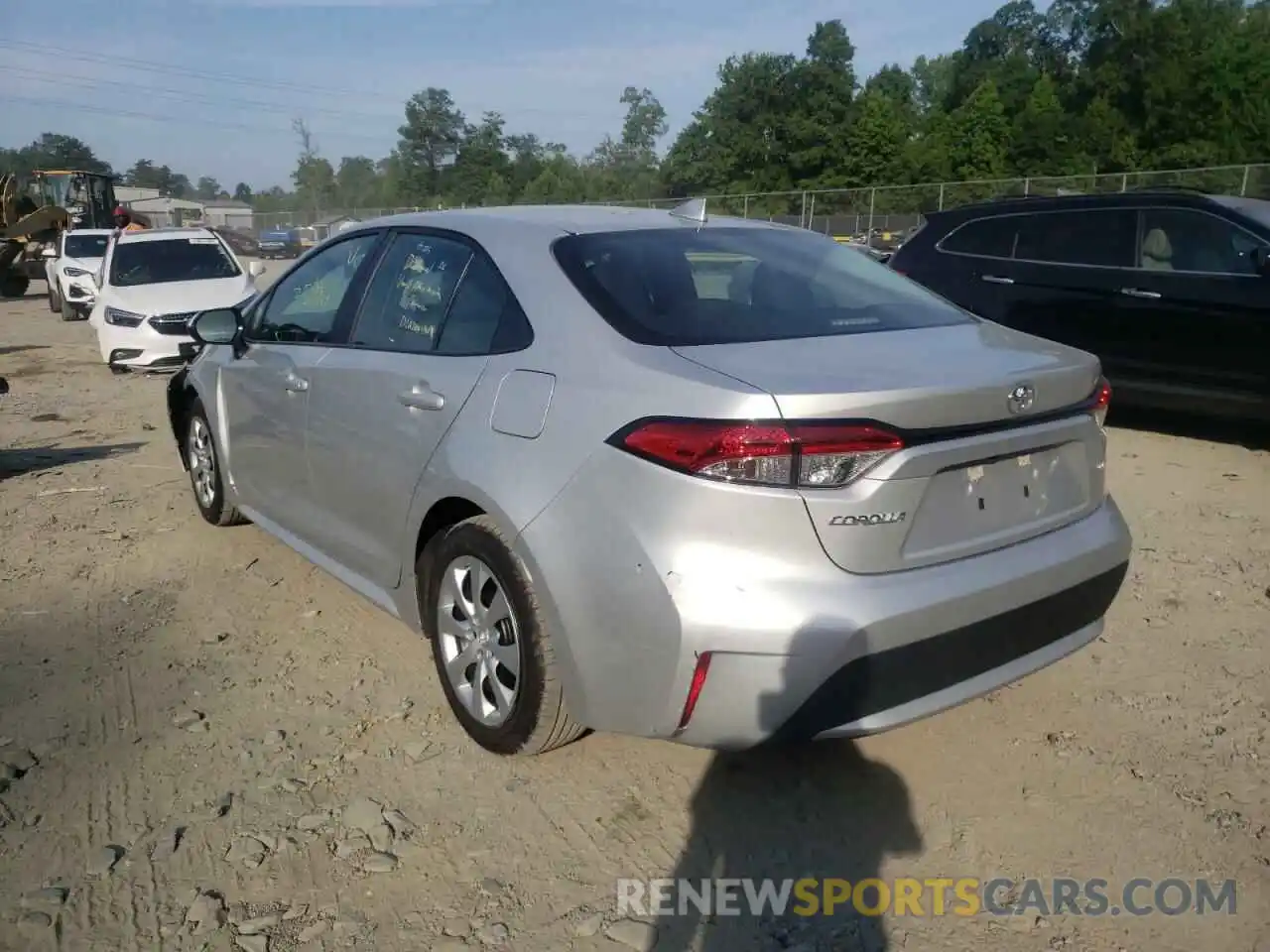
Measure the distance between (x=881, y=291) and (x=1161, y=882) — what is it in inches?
75.1

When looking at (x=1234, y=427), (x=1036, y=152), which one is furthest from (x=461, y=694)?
(x=1036, y=152)

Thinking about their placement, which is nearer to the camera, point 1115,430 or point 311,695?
point 311,695

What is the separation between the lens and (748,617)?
2449mm

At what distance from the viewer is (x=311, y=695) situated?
372cm

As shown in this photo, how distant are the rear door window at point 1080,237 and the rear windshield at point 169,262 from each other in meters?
8.51

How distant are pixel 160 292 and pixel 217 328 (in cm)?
732

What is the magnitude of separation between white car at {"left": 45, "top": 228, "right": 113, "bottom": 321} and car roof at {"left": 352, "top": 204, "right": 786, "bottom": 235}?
16.4 m

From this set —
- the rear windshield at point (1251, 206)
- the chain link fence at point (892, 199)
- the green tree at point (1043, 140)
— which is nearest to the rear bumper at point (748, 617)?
the rear windshield at point (1251, 206)

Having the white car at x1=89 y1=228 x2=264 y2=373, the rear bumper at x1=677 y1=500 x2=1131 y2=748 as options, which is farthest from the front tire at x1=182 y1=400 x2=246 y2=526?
the white car at x1=89 y1=228 x2=264 y2=373

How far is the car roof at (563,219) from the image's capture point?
3445mm

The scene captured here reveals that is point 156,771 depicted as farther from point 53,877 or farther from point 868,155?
point 868,155

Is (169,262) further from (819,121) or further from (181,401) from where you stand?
(819,121)

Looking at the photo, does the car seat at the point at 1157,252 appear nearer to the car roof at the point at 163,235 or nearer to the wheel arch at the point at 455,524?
the wheel arch at the point at 455,524

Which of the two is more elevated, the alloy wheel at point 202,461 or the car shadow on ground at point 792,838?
the alloy wheel at point 202,461
